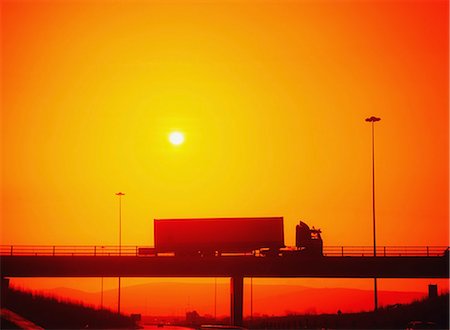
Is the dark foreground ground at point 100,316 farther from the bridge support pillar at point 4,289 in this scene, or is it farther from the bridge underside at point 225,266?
the bridge underside at point 225,266

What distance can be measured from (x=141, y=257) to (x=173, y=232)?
4.18m

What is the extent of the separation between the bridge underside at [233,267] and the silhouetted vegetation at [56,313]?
3.31 metres

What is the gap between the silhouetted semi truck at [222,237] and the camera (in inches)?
2862

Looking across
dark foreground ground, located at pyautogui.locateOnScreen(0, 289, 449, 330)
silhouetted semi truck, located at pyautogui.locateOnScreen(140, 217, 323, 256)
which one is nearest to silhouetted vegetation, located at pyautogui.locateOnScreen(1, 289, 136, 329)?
dark foreground ground, located at pyautogui.locateOnScreen(0, 289, 449, 330)

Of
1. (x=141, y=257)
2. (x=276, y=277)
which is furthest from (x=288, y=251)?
(x=141, y=257)

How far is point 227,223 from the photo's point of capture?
241 feet

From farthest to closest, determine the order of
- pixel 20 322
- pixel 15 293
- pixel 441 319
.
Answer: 1. pixel 15 293
2. pixel 441 319
3. pixel 20 322

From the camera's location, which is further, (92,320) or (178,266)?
(92,320)

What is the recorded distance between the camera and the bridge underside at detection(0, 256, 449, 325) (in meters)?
68.3

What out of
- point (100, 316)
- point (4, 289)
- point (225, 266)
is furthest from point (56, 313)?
point (225, 266)

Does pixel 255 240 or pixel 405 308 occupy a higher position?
pixel 255 240

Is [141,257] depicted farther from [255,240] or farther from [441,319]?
[441,319]

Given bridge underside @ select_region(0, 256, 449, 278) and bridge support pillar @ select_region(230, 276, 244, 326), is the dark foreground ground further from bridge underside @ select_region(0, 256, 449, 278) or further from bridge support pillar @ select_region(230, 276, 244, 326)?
bridge support pillar @ select_region(230, 276, 244, 326)

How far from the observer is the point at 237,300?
70.8 meters
